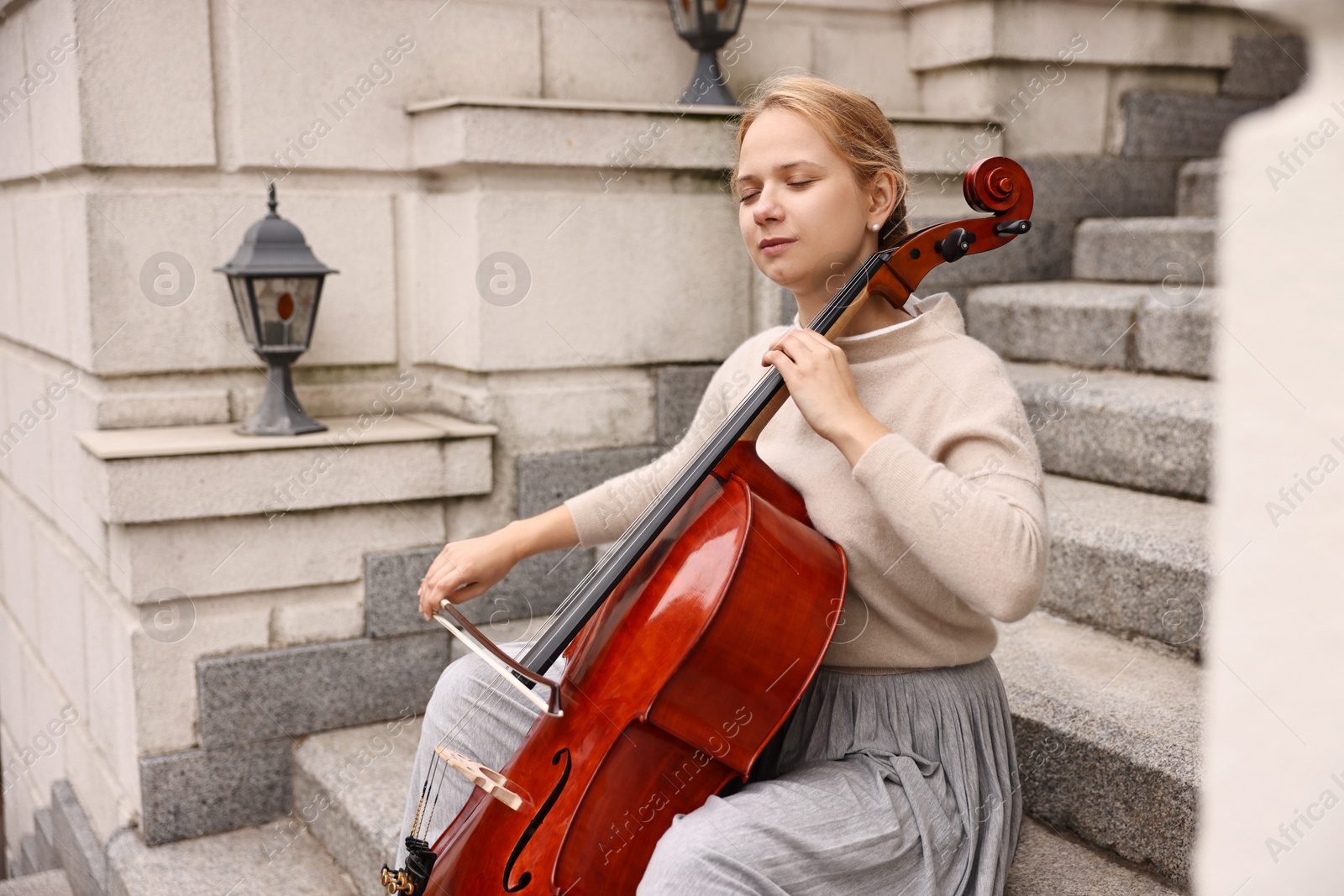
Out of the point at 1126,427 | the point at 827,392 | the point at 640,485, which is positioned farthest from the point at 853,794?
the point at 1126,427

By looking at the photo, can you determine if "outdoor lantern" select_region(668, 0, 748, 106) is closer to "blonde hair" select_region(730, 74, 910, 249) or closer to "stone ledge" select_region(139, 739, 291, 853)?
"blonde hair" select_region(730, 74, 910, 249)

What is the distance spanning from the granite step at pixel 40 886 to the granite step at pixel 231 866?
2.35ft

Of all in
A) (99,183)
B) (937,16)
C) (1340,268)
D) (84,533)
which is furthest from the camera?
(937,16)

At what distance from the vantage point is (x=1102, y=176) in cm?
339

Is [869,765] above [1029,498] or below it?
below

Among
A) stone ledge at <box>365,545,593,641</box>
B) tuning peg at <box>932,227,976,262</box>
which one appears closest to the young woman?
tuning peg at <box>932,227,976,262</box>

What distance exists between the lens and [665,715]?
138 cm

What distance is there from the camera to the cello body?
138 cm

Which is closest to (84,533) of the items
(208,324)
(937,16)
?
(208,324)

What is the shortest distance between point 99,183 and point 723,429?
1.67m

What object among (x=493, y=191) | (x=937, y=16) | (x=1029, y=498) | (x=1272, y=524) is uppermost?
(x=937, y=16)

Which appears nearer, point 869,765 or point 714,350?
point 869,765

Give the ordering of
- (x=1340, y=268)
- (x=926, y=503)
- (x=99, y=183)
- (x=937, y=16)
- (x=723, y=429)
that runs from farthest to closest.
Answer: (x=937, y=16) → (x=99, y=183) → (x=723, y=429) → (x=926, y=503) → (x=1340, y=268)

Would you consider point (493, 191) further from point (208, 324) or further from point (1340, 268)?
point (1340, 268)
